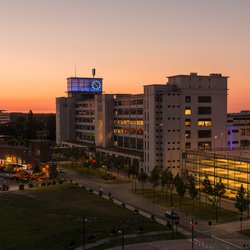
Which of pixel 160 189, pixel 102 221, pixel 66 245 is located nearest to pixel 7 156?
pixel 160 189

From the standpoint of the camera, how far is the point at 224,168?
93.6 m

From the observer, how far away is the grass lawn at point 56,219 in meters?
61.4

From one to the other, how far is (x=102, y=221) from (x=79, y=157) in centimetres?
7991

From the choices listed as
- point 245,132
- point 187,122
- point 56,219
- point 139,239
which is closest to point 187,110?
point 187,122

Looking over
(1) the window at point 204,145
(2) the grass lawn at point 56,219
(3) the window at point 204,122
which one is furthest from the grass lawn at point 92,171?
(3) the window at point 204,122

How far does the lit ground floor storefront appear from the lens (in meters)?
87.9

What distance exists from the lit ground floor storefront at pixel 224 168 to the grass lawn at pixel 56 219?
2618 centimetres

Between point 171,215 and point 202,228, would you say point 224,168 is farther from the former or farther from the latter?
point 202,228

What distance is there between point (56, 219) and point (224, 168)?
40715 millimetres

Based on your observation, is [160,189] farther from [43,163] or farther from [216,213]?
[43,163]

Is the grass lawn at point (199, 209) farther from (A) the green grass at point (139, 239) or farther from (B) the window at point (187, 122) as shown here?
(B) the window at point (187, 122)

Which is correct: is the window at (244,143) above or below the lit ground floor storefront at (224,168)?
above

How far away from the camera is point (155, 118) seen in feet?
399

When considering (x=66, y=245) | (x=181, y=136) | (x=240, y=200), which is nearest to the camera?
(x=66, y=245)
